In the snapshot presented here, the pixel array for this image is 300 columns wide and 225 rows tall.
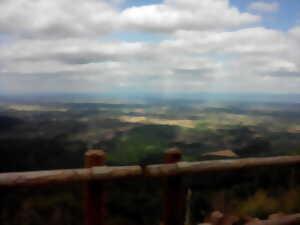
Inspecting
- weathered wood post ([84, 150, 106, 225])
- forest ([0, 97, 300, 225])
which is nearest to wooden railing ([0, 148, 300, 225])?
weathered wood post ([84, 150, 106, 225])

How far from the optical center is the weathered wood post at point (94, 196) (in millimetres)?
1775

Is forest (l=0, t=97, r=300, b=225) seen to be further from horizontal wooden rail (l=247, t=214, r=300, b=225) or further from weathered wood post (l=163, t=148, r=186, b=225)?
horizontal wooden rail (l=247, t=214, r=300, b=225)

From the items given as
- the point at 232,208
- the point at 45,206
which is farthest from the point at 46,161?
the point at 232,208

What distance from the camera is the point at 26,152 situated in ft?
29.5

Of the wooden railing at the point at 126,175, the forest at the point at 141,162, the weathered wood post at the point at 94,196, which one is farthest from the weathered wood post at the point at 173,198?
the weathered wood post at the point at 94,196

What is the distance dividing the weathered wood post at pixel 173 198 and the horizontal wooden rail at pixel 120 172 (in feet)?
0.33

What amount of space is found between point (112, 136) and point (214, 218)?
8.57 metres

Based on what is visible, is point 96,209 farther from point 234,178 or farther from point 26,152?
point 26,152

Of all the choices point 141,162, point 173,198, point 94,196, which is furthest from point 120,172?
point 141,162

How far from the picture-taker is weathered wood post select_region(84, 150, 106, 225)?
178 cm

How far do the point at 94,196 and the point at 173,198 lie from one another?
0.60 metres

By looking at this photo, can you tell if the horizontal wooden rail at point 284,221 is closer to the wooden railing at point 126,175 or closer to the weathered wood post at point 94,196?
the wooden railing at point 126,175

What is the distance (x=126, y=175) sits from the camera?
1.74 meters

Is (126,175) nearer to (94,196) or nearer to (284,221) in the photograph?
(94,196)
